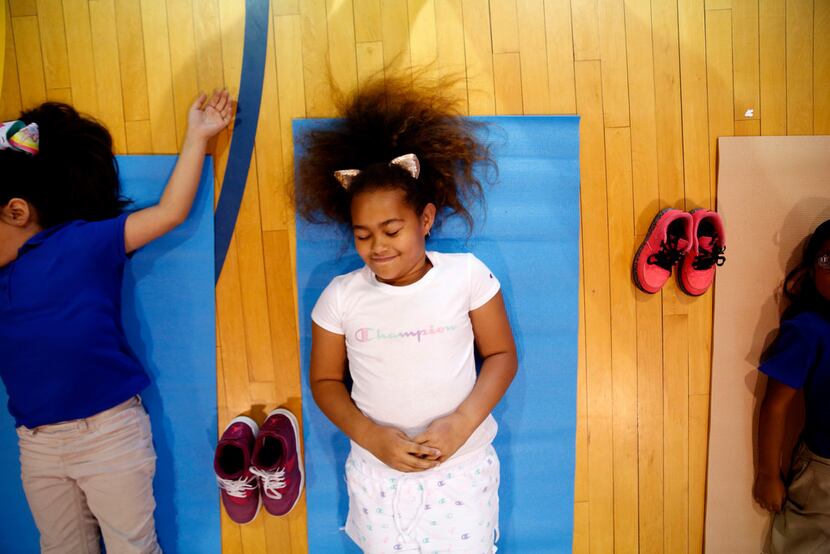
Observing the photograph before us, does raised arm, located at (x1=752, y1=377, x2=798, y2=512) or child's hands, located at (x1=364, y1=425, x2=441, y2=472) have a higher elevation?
child's hands, located at (x1=364, y1=425, x2=441, y2=472)

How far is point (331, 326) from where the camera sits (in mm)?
1480

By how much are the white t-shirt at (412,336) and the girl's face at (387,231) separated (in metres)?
0.10

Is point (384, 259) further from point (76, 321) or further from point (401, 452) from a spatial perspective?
point (76, 321)

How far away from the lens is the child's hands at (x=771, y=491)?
171cm

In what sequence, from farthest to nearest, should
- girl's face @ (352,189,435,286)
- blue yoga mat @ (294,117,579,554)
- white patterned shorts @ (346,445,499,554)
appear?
blue yoga mat @ (294,117,579,554)
white patterned shorts @ (346,445,499,554)
girl's face @ (352,189,435,286)

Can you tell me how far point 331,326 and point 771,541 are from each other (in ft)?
6.09

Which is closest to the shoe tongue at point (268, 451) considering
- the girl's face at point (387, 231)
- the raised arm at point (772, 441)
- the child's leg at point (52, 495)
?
the child's leg at point (52, 495)

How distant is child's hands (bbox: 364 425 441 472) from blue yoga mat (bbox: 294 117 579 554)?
38 cm

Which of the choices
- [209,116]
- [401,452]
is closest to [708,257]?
[401,452]

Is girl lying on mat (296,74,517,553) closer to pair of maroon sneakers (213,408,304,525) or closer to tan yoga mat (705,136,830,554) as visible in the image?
pair of maroon sneakers (213,408,304,525)

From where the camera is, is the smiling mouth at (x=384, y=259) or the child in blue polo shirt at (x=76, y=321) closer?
the smiling mouth at (x=384, y=259)

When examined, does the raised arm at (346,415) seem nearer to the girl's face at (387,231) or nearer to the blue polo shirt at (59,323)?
the girl's face at (387,231)

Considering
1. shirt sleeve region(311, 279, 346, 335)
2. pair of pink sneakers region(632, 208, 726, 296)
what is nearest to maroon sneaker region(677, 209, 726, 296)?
pair of pink sneakers region(632, 208, 726, 296)

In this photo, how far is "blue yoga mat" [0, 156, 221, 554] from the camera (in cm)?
167
